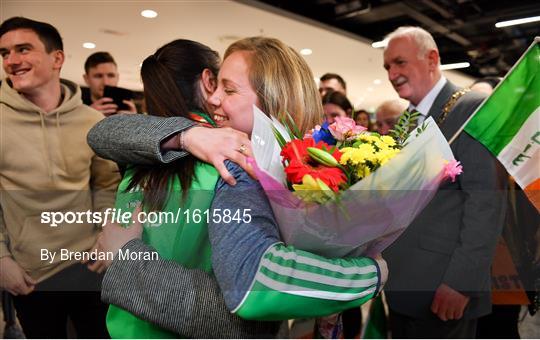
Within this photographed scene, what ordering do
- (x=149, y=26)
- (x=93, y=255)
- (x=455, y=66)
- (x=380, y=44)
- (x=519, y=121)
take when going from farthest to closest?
1. (x=380, y=44)
2. (x=455, y=66)
3. (x=149, y=26)
4. (x=519, y=121)
5. (x=93, y=255)

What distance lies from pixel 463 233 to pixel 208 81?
960 millimetres

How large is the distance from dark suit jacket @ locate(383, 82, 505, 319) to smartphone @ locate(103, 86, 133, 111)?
45.1 inches

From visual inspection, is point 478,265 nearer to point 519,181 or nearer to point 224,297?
point 519,181

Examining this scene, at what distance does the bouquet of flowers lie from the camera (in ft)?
2.87

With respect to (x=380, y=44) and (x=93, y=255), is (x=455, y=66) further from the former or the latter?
(x=93, y=255)

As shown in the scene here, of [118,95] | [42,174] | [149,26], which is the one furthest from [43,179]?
[149,26]

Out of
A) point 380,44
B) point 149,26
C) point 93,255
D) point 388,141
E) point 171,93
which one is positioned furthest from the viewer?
point 380,44

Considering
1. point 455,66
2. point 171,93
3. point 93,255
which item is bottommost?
point 93,255

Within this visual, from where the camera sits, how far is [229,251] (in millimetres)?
837

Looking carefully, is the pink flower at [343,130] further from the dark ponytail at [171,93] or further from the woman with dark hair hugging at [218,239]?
the dark ponytail at [171,93]

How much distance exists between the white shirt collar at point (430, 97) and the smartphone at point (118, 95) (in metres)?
1.11

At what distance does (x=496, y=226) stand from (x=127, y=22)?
1.49 metres

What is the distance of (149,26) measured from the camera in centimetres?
178

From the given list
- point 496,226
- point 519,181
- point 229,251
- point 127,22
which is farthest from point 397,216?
point 127,22
